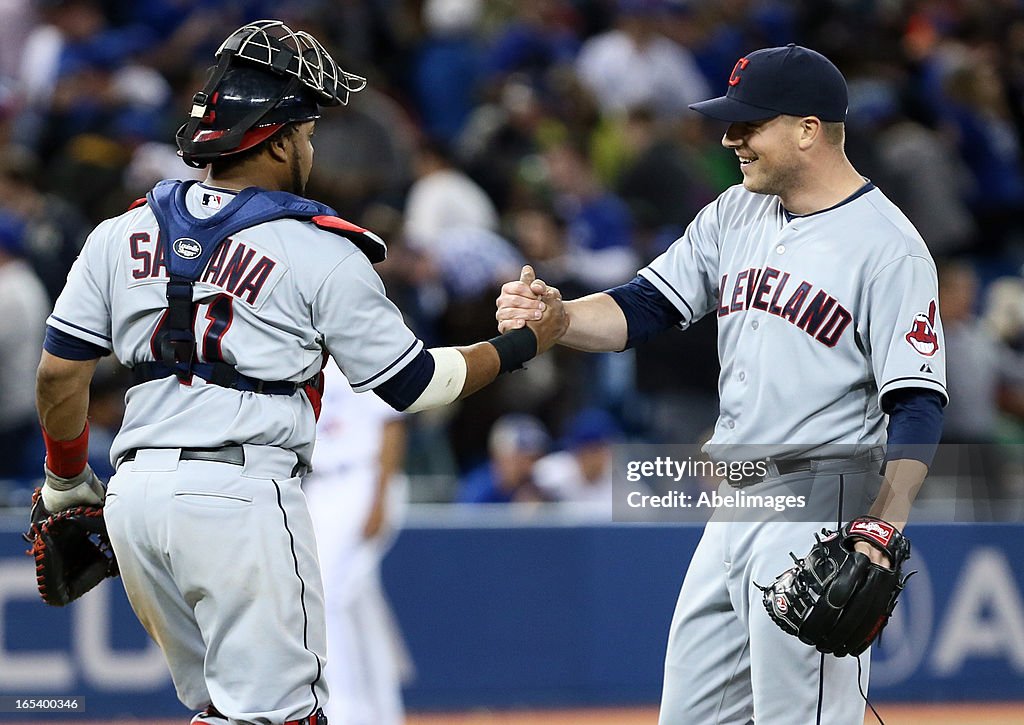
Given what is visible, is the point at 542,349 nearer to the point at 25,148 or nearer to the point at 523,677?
the point at 523,677

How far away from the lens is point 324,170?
30.3 ft

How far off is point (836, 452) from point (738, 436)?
278mm

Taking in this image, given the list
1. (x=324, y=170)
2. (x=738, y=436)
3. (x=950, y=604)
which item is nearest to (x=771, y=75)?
(x=738, y=436)

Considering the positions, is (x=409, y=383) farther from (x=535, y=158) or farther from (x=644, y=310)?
(x=535, y=158)

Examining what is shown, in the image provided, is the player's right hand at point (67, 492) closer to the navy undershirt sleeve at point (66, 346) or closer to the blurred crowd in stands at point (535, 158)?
the navy undershirt sleeve at point (66, 346)

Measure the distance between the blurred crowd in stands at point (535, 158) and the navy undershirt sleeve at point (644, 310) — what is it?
3.34m

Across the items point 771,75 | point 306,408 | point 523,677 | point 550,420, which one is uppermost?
point 771,75

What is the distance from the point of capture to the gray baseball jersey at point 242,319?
3732 millimetres

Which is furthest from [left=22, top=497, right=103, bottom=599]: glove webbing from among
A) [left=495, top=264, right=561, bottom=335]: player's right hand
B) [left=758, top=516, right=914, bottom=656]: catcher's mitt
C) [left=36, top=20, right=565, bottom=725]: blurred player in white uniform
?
[left=758, top=516, right=914, bottom=656]: catcher's mitt

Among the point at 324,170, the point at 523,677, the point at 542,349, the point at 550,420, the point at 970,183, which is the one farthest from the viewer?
the point at 970,183

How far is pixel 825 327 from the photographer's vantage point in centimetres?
399

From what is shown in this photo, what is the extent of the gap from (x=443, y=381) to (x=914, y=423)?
46.9 inches

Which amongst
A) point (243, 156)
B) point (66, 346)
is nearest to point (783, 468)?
point (243, 156)

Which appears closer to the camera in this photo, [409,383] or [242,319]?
[242,319]
